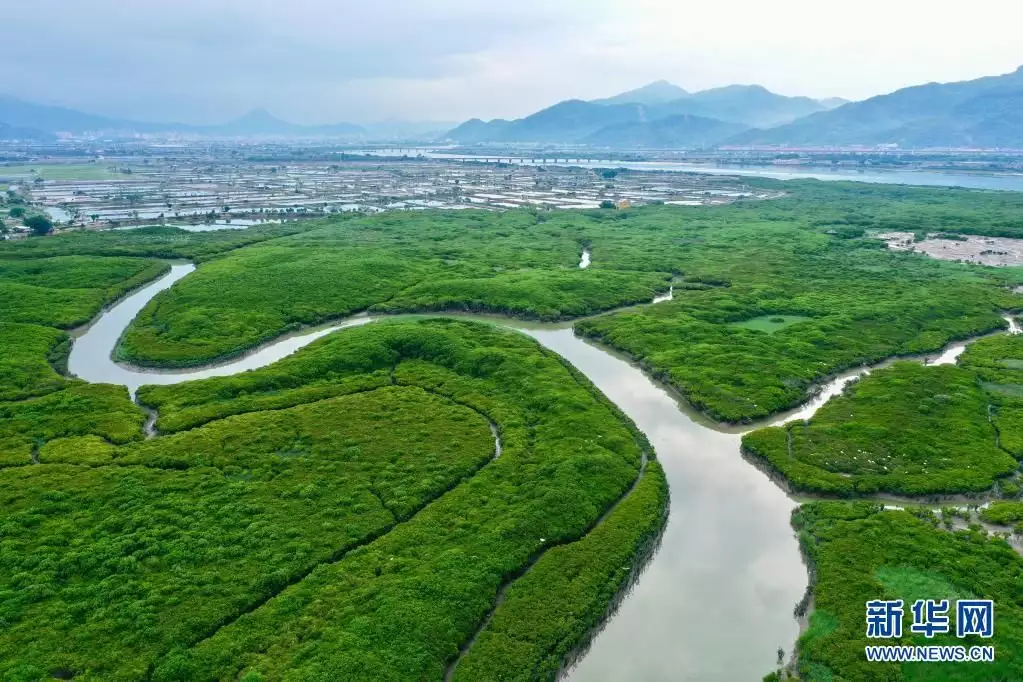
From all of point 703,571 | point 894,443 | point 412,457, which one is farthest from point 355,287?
point 894,443

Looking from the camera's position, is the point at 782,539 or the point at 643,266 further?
the point at 643,266

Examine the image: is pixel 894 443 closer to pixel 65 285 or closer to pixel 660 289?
pixel 660 289

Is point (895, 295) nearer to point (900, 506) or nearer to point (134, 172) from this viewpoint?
point (900, 506)

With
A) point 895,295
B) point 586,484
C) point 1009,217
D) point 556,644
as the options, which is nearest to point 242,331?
point 586,484

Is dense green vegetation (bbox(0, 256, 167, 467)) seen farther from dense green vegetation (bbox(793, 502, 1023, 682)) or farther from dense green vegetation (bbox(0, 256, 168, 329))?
dense green vegetation (bbox(793, 502, 1023, 682))

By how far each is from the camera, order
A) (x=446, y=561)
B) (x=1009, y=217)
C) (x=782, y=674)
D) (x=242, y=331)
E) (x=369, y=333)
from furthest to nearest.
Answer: (x=1009, y=217), (x=242, y=331), (x=369, y=333), (x=446, y=561), (x=782, y=674)

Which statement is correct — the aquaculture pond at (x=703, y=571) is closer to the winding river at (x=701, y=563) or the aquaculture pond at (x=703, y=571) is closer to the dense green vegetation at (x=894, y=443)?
the winding river at (x=701, y=563)
